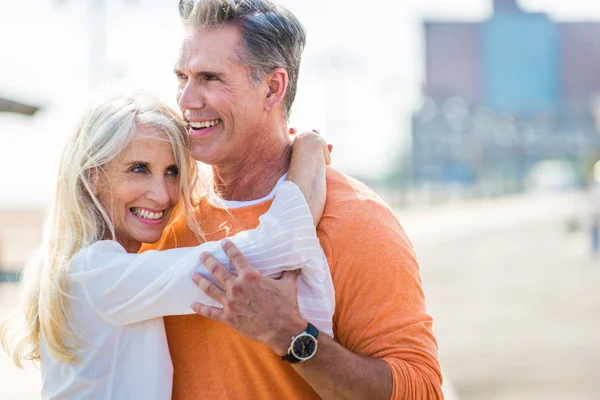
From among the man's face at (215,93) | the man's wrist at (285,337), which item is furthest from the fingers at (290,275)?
the man's face at (215,93)

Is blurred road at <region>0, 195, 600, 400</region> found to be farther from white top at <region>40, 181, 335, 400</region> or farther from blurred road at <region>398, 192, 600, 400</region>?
white top at <region>40, 181, 335, 400</region>

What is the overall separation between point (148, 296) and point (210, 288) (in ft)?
0.67

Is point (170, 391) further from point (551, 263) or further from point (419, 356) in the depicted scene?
point (551, 263)

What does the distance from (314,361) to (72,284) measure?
29.0 inches

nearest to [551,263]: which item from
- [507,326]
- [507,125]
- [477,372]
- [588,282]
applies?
[588,282]

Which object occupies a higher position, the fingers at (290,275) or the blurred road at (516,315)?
the fingers at (290,275)

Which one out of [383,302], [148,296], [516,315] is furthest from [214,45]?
[516,315]

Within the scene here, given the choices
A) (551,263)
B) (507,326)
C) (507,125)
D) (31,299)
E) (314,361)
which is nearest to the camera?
(314,361)

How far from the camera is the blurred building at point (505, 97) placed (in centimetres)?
9062

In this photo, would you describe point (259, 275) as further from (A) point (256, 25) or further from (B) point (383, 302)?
(A) point (256, 25)

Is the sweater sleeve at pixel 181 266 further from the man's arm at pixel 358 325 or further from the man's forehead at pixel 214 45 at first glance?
the man's forehead at pixel 214 45

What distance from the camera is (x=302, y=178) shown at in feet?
8.92

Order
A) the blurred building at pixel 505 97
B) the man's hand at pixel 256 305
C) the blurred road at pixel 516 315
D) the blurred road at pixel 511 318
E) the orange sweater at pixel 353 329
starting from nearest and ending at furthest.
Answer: the man's hand at pixel 256 305, the orange sweater at pixel 353 329, the blurred road at pixel 511 318, the blurred road at pixel 516 315, the blurred building at pixel 505 97

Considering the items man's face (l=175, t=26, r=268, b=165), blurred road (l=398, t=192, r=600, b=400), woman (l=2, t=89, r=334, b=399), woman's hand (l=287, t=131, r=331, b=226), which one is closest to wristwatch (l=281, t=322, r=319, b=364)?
woman (l=2, t=89, r=334, b=399)
